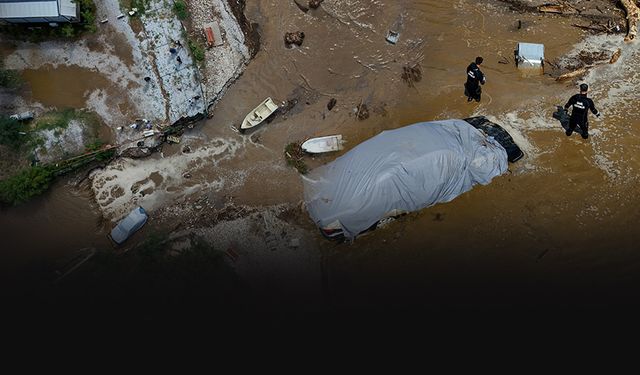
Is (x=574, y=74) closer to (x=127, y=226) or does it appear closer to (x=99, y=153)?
(x=127, y=226)

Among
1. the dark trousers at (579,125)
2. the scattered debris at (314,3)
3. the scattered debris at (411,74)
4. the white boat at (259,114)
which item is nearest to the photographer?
the dark trousers at (579,125)

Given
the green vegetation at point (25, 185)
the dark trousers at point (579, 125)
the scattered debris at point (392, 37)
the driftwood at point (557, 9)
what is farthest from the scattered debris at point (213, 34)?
the dark trousers at point (579, 125)

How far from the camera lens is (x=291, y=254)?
41.0 ft

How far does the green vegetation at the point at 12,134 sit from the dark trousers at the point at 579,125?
15.6m

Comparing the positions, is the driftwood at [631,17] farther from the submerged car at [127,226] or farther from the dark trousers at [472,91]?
the submerged car at [127,226]

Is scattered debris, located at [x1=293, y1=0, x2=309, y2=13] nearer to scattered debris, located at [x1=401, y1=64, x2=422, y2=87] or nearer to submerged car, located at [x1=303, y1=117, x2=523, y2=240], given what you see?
scattered debris, located at [x1=401, y1=64, x2=422, y2=87]

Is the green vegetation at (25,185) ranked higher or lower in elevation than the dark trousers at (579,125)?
lower

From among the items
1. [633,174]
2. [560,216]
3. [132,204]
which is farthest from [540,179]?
[132,204]

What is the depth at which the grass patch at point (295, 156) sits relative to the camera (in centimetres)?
1330

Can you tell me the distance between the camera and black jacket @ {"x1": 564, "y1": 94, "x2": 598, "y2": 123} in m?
12.2

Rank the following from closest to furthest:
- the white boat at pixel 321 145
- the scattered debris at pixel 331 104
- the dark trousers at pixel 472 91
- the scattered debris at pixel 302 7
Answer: the white boat at pixel 321 145 < the dark trousers at pixel 472 91 < the scattered debris at pixel 331 104 < the scattered debris at pixel 302 7

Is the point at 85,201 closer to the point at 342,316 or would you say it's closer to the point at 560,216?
the point at 342,316

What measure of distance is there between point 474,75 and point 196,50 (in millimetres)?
8297

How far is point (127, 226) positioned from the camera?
12664 millimetres
